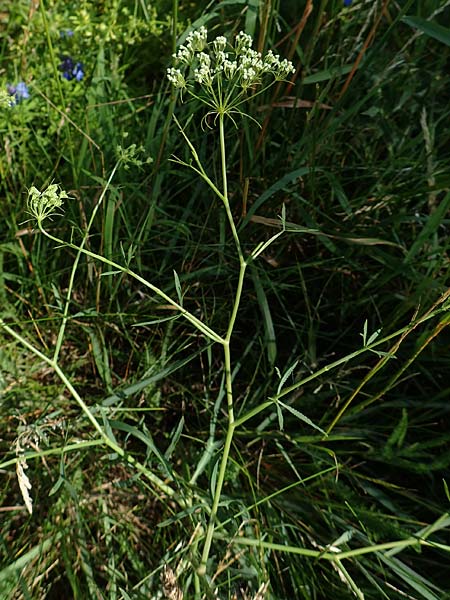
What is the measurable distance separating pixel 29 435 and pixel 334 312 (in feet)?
2.96

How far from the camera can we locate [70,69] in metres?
2.10

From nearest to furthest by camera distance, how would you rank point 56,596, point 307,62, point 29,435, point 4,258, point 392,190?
point 29,435 → point 56,596 → point 307,62 → point 392,190 → point 4,258

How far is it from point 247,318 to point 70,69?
1025mm


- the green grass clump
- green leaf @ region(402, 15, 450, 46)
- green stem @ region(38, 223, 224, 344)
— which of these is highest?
green leaf @ region(402, 15, 450, 46)

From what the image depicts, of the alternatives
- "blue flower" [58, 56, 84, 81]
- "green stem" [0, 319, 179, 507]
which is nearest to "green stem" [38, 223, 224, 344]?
"green stem" [0, 319, 179, 507]

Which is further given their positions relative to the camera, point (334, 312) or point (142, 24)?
point (142, 24)

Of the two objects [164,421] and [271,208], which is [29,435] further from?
[271,208]

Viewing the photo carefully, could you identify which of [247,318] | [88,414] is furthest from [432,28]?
[88,414]

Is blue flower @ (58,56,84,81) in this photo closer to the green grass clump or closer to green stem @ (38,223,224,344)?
the green grass clump

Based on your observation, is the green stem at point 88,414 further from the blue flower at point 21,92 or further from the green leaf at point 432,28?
the green leaf at point 432,28

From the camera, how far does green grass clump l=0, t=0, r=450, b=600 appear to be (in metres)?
1.50

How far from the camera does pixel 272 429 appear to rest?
5.65 feet

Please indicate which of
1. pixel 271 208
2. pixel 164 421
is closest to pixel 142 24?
pixel 271 208

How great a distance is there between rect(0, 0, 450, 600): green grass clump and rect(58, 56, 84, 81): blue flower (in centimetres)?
8
